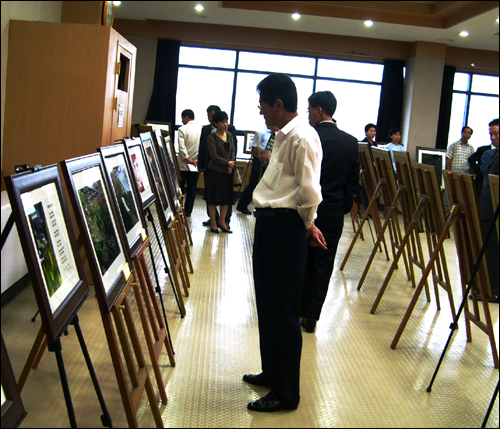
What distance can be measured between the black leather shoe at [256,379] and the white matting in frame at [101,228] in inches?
41.3

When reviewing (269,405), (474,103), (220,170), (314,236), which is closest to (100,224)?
(314,236)

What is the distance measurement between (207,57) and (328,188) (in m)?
8.10

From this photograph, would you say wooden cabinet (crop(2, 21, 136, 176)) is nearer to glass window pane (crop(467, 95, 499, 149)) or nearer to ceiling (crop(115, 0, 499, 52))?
ceiling (crop(115, 0, 499, 52))

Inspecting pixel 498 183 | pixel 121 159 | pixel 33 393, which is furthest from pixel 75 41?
pixel 498 183

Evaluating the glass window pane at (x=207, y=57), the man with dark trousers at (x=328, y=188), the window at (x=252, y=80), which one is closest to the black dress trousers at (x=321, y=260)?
the man with dark trousers at (x=328, y=188)

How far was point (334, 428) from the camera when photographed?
2.45m

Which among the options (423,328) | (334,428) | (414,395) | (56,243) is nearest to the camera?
(56,243)

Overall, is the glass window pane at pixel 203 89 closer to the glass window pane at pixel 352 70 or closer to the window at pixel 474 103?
the glass window pane at pixel 352 70

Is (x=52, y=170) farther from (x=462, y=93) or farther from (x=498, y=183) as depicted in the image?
(x=462, y=93)

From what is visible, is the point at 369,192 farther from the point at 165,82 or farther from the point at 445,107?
the point at 165,82

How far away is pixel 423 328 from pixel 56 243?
311cm

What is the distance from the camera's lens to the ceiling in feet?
27.9

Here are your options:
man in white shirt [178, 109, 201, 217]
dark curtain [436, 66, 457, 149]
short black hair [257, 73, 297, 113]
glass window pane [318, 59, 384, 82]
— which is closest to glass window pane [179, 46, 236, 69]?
glass window pane [318, 59, 384, 82]

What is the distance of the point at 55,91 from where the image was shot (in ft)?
13.1
